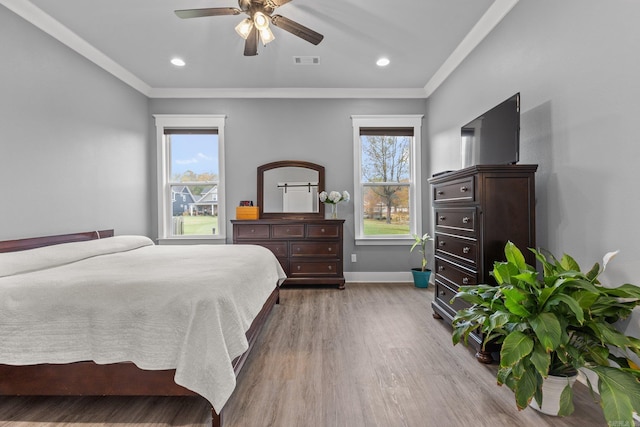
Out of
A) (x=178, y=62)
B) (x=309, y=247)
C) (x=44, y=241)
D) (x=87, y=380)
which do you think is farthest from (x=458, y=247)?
(x=178, y=62)

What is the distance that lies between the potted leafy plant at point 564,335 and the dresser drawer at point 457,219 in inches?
26.1

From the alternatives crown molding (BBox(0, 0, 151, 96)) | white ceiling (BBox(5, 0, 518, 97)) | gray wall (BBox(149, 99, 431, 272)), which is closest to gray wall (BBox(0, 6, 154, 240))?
crown molding (BBox(0, 0, 151, 96))

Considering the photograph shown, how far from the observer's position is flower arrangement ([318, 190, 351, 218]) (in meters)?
4.38

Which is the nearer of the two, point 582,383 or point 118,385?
point 118,385

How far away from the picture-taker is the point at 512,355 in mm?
1398

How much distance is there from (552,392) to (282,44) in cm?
363

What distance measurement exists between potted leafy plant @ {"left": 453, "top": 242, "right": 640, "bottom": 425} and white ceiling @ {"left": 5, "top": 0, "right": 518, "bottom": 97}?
243cm

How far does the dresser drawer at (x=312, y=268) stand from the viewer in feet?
13.7

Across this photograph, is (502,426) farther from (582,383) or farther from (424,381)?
(582,383)

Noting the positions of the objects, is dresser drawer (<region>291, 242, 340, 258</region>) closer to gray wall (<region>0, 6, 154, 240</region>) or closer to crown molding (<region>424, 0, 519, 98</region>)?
gray wall (<region>0, 6, 154, 240</region>)

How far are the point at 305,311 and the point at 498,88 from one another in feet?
9.57

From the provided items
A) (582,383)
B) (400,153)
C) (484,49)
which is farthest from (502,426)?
(400,153)

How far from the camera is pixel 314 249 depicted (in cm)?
418

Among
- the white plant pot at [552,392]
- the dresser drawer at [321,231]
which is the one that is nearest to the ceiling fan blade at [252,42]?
the dresser drawer at [321,231]
